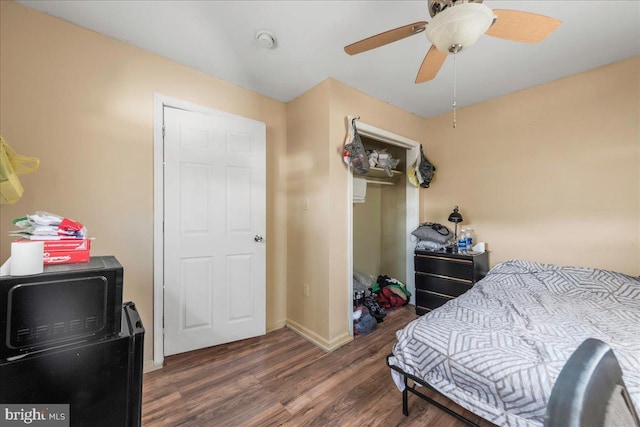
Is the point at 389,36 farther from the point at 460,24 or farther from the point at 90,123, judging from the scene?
the point at 90,123

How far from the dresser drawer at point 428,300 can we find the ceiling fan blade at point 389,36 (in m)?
2.54

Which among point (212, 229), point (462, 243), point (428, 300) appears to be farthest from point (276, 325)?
point (462, 243)

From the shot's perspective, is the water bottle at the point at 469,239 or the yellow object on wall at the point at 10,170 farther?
the water bottle at the point at 469,239

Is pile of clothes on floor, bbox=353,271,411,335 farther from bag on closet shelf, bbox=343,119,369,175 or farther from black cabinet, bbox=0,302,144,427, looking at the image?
black cabinet, bbox=0,302,144,427

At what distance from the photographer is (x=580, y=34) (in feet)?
5.77

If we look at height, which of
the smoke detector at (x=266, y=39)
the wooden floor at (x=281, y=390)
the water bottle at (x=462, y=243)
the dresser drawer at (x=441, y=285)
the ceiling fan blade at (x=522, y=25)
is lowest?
the wooden floor at (x=281, y=390)

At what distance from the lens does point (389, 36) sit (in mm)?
1276

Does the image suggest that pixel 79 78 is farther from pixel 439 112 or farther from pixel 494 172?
pixel 494 172

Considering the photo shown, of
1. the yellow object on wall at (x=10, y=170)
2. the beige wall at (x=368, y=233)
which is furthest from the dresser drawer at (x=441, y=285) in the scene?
the yellow object on wall at (x=10, y=170)

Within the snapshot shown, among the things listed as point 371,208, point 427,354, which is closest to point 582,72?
point 371,208

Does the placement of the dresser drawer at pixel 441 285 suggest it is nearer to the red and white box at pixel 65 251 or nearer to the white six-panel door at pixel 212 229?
the white six-panel door at pixel 212 229

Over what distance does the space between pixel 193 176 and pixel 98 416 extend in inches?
65.0

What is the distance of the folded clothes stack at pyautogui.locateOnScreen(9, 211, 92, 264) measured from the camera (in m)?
1.02

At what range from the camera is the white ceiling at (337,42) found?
154cm
